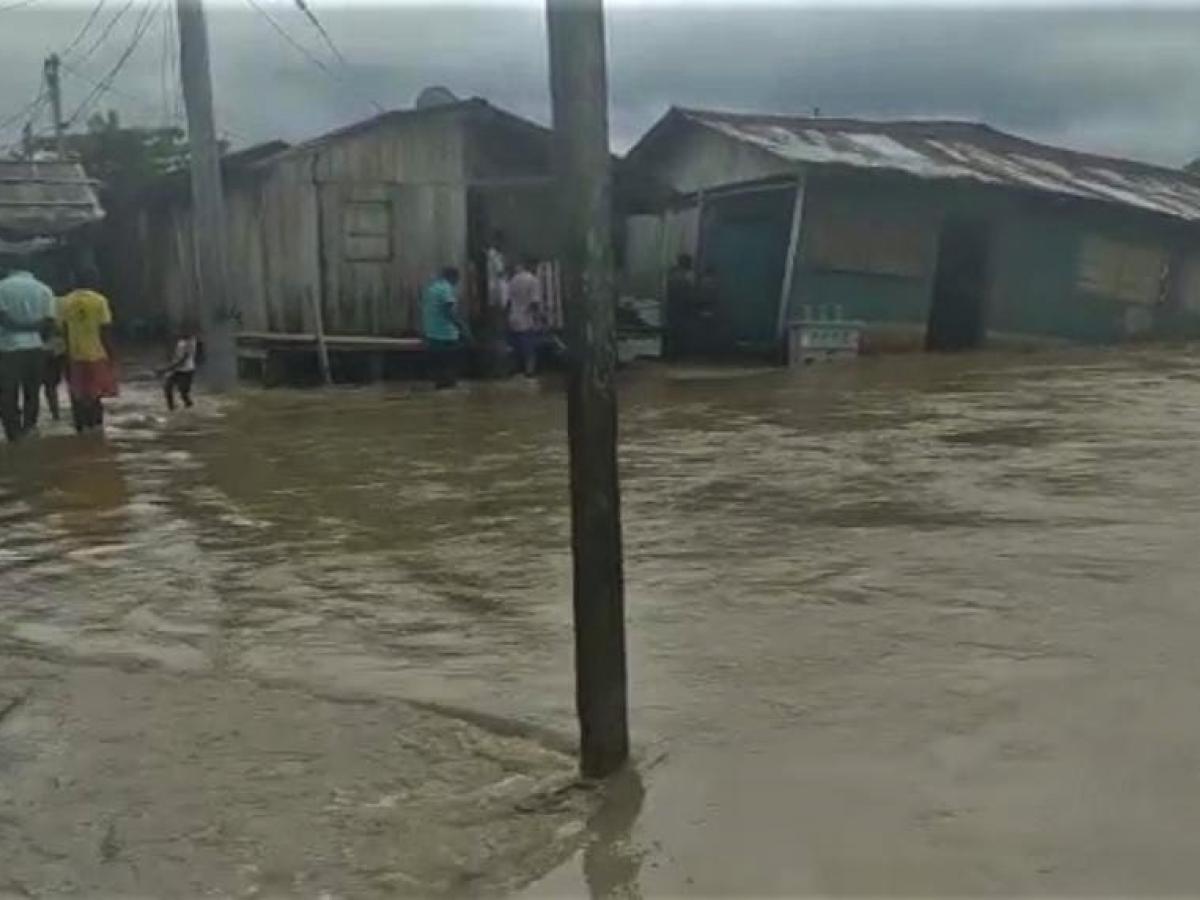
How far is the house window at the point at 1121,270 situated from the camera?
22672 mm

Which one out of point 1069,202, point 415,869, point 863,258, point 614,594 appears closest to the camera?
point 415,869

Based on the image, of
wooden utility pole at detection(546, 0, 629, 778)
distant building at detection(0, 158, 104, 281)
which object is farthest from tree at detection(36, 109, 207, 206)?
wooden utility pole at detection(546, 0, 629, 778)

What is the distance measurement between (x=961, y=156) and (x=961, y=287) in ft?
6.91

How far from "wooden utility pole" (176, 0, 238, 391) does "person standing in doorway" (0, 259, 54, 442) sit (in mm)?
4069

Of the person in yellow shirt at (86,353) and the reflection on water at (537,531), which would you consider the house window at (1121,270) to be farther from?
the person in yellow shirt at (86,353)

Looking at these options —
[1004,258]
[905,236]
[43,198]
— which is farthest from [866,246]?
[43,198]

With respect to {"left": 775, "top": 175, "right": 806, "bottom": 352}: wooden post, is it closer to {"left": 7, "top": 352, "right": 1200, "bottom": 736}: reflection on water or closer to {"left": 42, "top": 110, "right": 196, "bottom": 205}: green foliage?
{"left": 7, "top": 352, "right": 1200, "bottom": 736}: reflection on water

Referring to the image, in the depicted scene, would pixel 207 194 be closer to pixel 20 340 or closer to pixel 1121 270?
pixel 20 340

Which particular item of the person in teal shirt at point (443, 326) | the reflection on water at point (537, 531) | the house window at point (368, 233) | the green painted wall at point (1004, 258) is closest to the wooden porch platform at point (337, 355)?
the person in teal shirt at point (443, 326)

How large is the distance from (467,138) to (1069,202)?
9425 millimetres

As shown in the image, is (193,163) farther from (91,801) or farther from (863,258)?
(91,801)

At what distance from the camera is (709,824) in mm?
3854

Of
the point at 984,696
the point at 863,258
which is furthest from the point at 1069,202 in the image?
the point at 984,696

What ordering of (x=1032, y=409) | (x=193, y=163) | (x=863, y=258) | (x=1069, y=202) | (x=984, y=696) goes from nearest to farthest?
(x=984, y=696)
(x=1032, y=409)
(x=193, y=163)
(x=863, y=258)
(x=1069, y=202)
